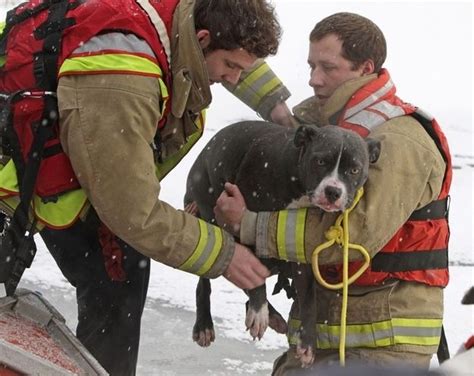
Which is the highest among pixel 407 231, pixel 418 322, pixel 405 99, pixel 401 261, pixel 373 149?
pixel 373 149

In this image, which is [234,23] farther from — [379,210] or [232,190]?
[379,210]

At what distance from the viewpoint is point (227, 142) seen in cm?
376

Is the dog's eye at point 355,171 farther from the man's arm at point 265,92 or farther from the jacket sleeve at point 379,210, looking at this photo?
the man's arm at point 265,92

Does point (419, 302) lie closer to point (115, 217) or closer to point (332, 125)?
point (332, 125)

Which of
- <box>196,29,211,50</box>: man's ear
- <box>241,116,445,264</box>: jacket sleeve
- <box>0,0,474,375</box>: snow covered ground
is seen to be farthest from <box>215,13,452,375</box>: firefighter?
<box>0,0,474,375</box>: snow covered ground

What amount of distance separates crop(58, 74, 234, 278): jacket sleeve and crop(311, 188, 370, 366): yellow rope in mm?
515

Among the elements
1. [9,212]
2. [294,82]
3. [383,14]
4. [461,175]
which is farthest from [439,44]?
[9,212]

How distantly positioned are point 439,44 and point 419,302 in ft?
42.3

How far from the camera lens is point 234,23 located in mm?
2943

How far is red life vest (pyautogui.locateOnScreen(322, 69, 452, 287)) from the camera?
3.18 metres

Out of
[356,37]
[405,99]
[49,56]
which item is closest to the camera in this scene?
[49,56]

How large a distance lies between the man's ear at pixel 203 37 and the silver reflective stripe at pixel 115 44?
21 centimetres

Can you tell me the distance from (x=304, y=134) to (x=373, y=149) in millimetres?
332

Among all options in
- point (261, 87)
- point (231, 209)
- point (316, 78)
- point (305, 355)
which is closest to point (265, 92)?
point (261, 87)
